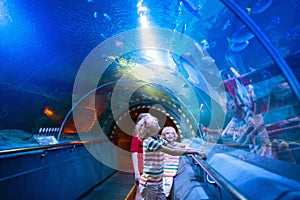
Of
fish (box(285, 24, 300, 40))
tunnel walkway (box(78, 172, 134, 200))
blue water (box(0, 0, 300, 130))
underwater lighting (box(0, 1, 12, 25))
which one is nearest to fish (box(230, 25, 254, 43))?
blue water (box(0, 0, 300, 130))

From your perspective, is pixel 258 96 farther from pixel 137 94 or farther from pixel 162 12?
pixel 137 94

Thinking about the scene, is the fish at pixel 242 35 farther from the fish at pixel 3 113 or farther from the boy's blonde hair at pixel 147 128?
the fish at pixel 3 113

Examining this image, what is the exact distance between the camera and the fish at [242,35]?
324 cm

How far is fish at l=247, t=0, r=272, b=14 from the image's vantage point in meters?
2.72

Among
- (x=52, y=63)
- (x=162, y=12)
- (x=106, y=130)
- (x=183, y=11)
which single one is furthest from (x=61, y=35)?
(x=106, y=130)

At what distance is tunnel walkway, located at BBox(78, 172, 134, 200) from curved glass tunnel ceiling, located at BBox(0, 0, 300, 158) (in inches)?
99.6

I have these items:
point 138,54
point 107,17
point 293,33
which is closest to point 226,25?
point 293,33

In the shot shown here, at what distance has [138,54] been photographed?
250 inches

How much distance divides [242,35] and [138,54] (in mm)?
3505

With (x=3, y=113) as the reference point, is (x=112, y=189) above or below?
below

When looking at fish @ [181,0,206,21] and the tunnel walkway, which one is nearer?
fish @ [181,0,206,21]

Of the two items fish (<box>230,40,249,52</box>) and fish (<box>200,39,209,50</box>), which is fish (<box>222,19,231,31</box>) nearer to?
fish (<box>230,40,249,52</box>)

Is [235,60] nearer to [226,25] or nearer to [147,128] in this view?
[226,25]

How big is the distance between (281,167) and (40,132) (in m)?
7.24
